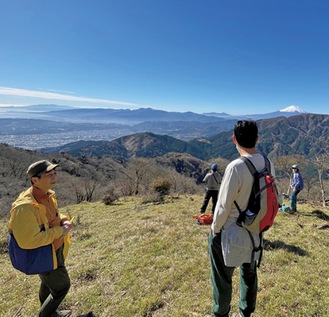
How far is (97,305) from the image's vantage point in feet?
15.8

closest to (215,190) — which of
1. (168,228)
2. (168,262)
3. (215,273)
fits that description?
(168,228)

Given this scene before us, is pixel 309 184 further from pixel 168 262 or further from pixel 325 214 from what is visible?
pixel 168 262

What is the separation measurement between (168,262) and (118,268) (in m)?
1.44

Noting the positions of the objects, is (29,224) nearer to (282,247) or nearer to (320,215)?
(282,247)

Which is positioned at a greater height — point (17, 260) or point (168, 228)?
point (17, 260)

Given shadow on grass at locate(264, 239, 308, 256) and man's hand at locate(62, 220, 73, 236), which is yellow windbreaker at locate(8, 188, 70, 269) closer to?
man's hand at locate(62, 220, 73, 236)

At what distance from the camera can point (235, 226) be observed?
118 inches

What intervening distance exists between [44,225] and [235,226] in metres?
2.66

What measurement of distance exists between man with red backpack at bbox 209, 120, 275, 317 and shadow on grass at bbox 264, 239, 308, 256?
434 centimetres

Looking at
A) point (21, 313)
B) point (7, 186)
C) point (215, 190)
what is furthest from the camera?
point (7, 186)

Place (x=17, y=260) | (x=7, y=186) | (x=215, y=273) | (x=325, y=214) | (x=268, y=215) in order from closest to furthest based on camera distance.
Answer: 1. (x=268, y=215)
2. (x=17, y=260)
3. (x=215, y=273)
4. (x=325, y=214)
5. (x=7, y=186)

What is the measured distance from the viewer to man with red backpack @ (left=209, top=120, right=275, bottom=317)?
9.36 feet

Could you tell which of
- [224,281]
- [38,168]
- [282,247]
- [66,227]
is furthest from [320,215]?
[38,168]

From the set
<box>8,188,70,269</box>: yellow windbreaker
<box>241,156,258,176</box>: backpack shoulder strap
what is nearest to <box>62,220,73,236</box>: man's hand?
<box>8,188,70,269</box>: yellow windbreaker
